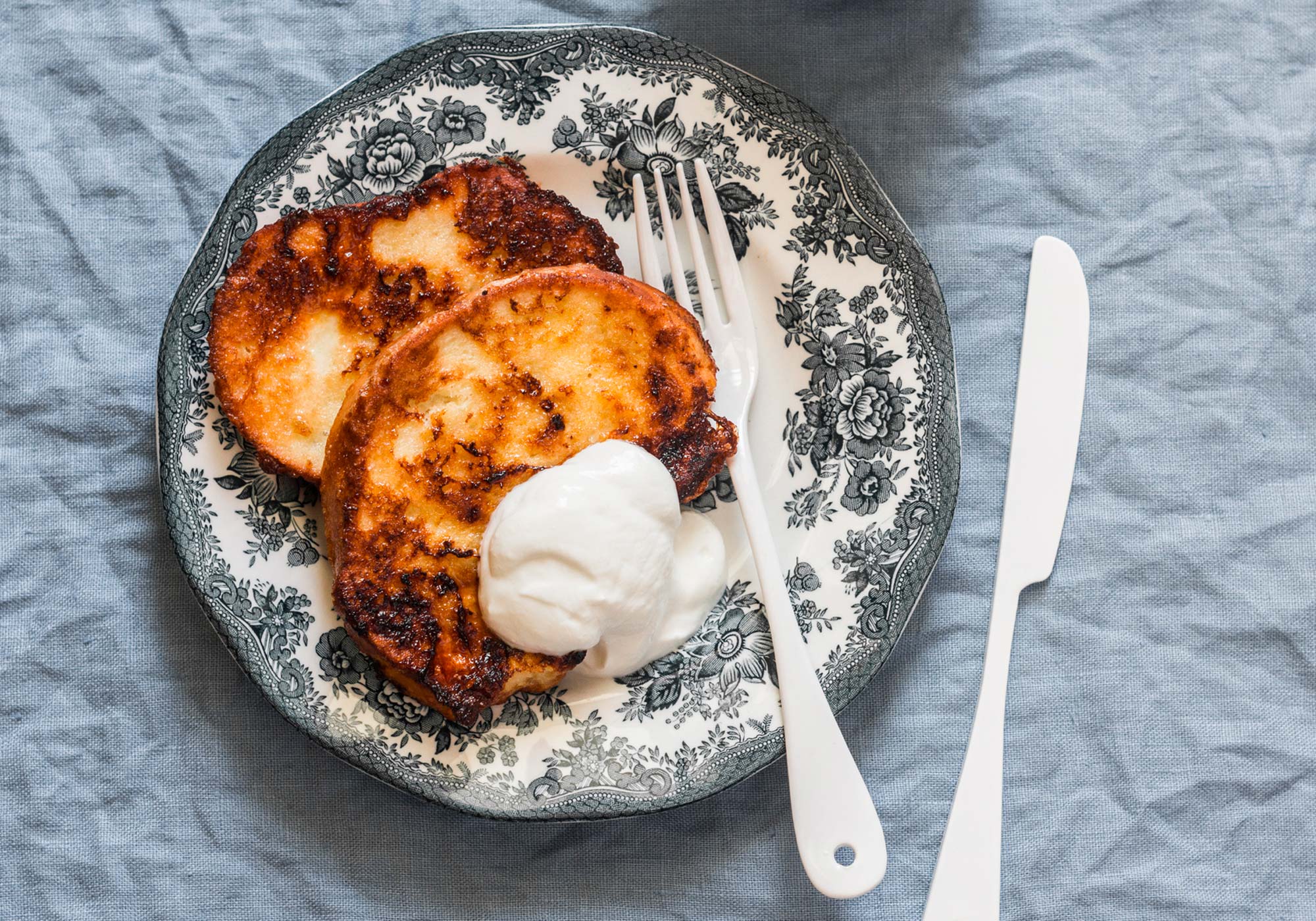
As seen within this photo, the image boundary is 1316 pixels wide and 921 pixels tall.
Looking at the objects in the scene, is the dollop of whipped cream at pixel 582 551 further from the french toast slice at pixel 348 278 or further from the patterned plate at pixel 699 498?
the french toast slice at pixel 348 278

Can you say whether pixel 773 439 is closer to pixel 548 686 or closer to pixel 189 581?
pixel 548 686

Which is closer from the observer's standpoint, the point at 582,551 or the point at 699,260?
the point at 582,551

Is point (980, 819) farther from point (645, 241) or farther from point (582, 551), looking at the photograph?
point (645, 241)

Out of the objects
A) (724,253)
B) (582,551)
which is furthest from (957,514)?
(582,551)

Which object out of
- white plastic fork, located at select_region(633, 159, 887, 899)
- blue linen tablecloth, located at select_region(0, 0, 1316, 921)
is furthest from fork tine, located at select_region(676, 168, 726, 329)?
blue linen tablecloth, located at select_region(0, 0, 1316, 921)

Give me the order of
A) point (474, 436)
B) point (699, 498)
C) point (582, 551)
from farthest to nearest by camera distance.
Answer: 1. point (699, 498)
2. point (474, 436)
3. point (582, 551)

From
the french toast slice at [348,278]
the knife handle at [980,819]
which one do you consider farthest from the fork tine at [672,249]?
the knife handle at [980,819]
